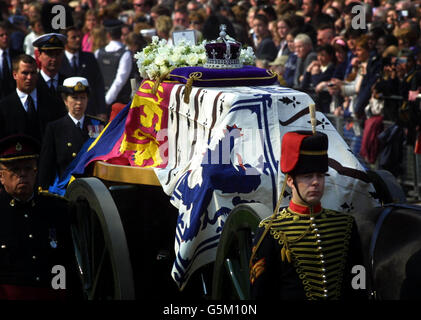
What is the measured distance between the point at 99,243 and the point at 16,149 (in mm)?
1133

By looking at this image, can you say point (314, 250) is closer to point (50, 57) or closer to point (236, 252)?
point (236, 252)

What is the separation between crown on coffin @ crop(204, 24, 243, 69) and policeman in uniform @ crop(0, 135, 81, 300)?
156cm

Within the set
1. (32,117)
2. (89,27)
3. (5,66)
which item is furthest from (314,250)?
(89,27)

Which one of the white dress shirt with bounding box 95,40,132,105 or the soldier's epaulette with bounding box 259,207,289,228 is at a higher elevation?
the soldier's epaulette with bounding box 259,207,289,228

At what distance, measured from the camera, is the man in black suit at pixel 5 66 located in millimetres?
13383

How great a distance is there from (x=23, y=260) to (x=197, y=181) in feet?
3.83

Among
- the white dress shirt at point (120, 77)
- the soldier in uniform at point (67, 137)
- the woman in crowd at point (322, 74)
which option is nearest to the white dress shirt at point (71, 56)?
the white dress shirt at point (120, 77)

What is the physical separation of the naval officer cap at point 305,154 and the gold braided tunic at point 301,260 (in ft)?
0.73

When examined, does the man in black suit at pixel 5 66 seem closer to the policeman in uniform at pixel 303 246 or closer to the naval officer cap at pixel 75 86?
the naval officer cap at pixel 75 86

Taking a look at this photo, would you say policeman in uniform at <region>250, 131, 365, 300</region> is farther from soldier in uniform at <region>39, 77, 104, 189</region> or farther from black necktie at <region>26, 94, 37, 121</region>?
black necktie at <region>26, 94, 37, 121</region>

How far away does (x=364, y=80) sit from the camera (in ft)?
40.6

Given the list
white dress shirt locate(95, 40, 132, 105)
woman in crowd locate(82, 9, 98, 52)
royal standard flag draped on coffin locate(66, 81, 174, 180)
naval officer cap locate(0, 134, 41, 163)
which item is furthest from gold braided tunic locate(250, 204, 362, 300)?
woman in crowd locate(82, 9, 98, 52)

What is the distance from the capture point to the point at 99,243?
23.6 feet

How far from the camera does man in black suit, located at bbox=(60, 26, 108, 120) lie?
39.5 ft
